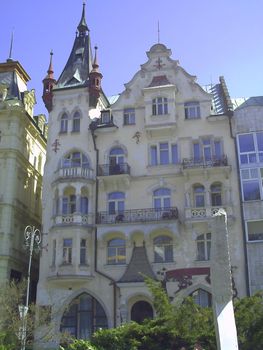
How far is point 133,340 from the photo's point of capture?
2214 centimetres

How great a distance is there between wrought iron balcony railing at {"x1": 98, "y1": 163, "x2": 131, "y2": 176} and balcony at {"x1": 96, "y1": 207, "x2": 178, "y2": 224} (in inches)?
122

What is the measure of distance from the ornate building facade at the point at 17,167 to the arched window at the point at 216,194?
16.2 metres

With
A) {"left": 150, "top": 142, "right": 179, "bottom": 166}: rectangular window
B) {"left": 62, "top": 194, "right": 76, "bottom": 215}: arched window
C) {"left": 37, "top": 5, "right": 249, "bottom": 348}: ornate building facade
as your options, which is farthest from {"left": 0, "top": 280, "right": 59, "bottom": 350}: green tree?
{"left": 150, "top": 142, "right": 179, "bottom": 166}: rectangular window

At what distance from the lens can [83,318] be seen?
1390 inches

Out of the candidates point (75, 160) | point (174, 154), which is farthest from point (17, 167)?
point (174, 154)

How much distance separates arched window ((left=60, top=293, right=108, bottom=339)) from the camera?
34812 millimetres

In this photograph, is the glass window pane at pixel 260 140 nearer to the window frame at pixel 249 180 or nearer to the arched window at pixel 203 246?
the window frame at pixel 249 180

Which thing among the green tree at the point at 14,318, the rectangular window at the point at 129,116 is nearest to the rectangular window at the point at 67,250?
the green tree at the point at 14,318

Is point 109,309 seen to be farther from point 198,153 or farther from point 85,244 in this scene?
point 198,153

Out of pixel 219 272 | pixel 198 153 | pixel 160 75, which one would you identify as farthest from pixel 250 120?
pixel 219 272

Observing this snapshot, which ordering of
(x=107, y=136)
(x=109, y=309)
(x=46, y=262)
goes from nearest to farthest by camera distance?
1. (x=109, y=309)
2. (x=46, y=262)
3. (x=107, y=136)

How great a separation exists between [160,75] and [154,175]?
8.72 metres

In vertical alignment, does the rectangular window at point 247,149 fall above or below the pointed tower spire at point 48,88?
below

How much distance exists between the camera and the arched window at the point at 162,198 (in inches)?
1450
